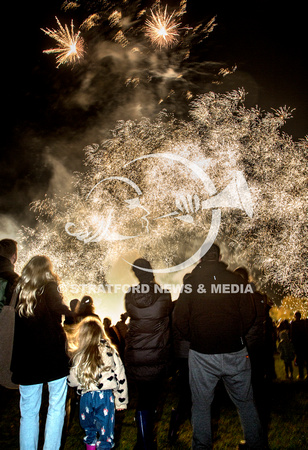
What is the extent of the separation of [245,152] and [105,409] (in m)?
15.4

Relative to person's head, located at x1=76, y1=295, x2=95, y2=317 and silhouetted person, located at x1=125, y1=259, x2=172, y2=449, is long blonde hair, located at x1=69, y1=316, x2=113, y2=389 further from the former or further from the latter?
person's head, located at x1=76, y1=295, x2=95, y2=317

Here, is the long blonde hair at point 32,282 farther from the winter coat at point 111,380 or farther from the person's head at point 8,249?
the winter coat at point 111,380

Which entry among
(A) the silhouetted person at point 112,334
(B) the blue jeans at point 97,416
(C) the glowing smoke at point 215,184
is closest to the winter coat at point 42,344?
(B) the blue jeans at point 97,416

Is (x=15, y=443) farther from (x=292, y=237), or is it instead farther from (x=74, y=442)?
(x=292, y=237)

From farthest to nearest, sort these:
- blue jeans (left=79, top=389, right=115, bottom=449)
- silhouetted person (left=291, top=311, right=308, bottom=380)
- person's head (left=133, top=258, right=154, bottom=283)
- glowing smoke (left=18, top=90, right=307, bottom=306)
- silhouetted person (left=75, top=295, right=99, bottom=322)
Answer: glowing smoke (left=18, top=90, right=307, bottom=306) → silhouetted person (left=291, top=311, right=308, bottom=380) → silhouetted person (left=75, top=295, right=99, bottom=322) → person's head (left=133, top=258, right=154, bottom=283) → blue jeans (left=79, top=389, right=115, bottom=449)

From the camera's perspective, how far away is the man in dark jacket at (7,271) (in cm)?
380

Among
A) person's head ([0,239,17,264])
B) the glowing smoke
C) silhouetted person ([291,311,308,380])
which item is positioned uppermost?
the glowing smoke

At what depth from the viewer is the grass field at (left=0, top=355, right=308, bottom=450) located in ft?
14.0

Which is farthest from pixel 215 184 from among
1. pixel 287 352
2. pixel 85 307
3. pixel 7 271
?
pixel 7 271

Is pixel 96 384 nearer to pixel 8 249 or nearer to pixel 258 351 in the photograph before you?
pixel 8 249

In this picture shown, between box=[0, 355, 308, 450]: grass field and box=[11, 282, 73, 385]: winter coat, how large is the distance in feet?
5.67

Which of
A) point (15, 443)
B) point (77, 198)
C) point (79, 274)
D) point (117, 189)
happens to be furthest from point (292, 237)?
point (15, 443)

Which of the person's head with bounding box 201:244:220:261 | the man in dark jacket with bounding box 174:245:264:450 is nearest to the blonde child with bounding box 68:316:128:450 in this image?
the man in dark jacket with bounding box 174:245:264:450

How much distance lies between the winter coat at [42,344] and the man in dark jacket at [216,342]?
53.0 inches
